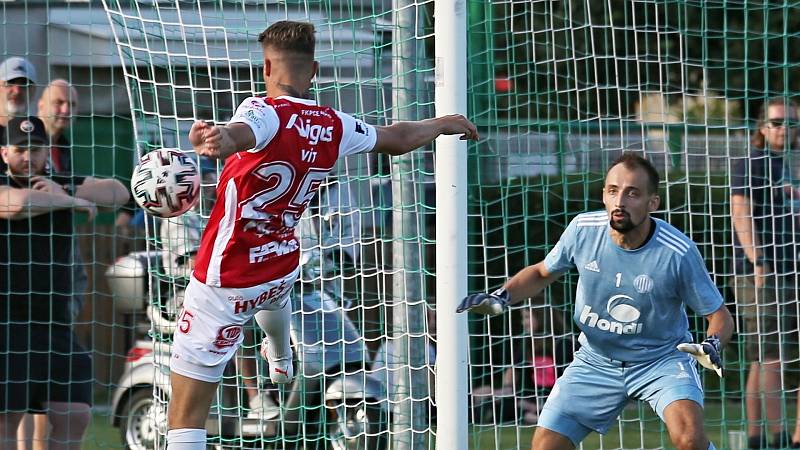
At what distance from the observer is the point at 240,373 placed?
291 inches

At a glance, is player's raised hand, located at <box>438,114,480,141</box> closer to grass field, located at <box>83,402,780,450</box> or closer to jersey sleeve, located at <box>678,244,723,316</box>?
jersey sleeve, located at <box>678,244,723,316</box>

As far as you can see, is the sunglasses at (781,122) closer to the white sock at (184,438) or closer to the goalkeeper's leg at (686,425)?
the goalkeeper's leg at (686,425)

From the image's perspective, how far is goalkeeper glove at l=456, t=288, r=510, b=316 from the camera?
218 inches

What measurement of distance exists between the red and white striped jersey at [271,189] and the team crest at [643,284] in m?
1.38

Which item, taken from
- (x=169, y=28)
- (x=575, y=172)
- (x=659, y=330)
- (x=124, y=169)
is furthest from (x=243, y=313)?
(x=124, y=169)

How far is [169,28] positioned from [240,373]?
78.3 inches

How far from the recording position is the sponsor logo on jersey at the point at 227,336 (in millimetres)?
5223

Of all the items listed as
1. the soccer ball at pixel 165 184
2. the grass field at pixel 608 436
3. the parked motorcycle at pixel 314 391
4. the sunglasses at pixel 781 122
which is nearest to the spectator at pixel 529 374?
the grass field at pixel 608 436

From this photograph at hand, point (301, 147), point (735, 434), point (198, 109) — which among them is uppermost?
point (198, 109)

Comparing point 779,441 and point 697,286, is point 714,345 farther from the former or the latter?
point 779,441

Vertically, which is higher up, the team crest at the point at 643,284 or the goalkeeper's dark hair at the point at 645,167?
the goalkeeper's dark hair at the point at 645,167

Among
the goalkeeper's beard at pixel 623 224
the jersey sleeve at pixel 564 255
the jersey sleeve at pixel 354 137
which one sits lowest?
the jersey sleeve at pixel 564 255

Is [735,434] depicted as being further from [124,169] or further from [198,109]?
[124,169]

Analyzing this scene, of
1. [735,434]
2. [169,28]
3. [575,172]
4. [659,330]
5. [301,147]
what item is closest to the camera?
A: [301,147]
